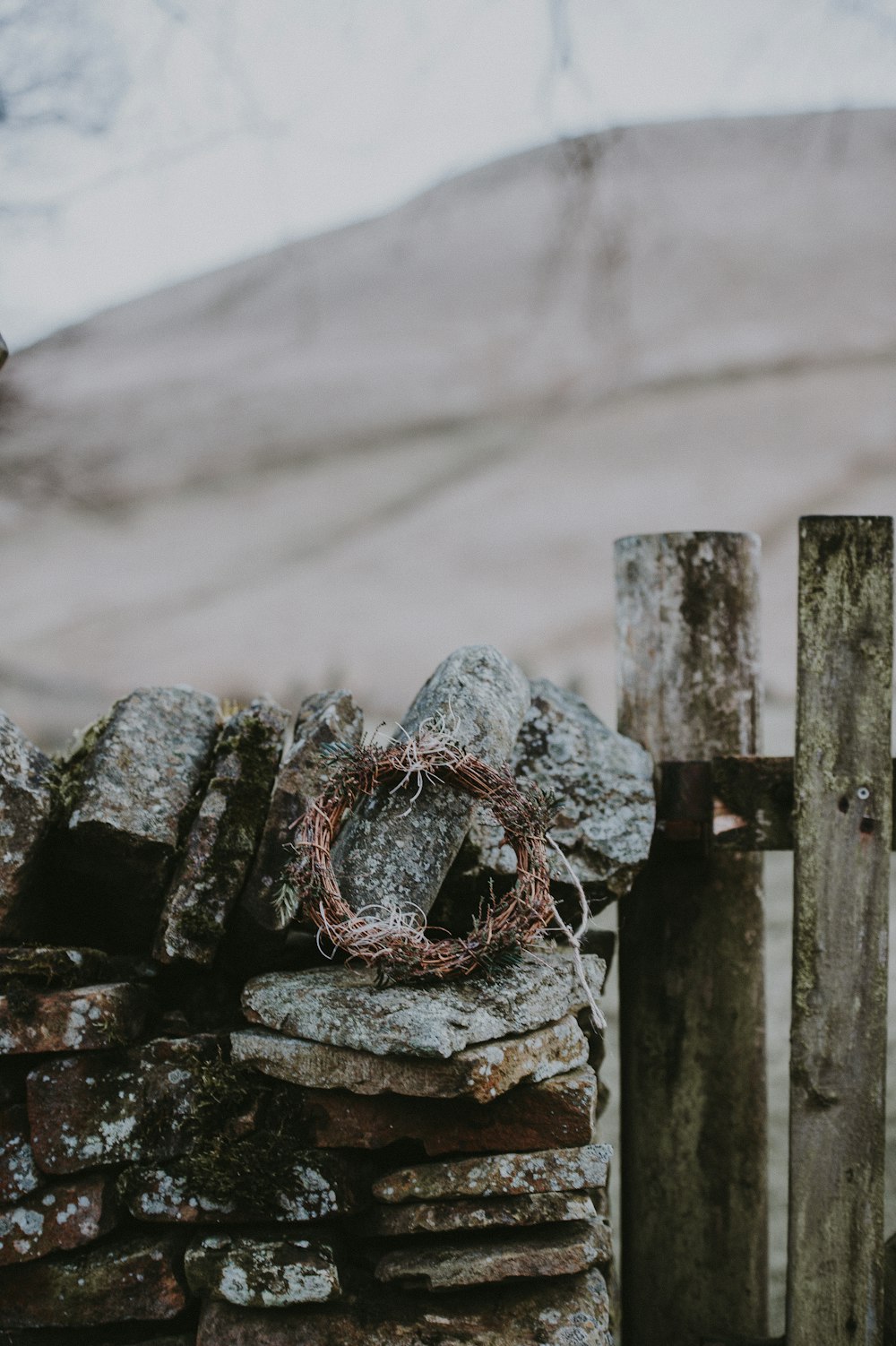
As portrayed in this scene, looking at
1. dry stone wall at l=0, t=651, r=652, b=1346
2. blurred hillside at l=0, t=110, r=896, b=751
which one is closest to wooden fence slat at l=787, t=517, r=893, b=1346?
dry stone wall at l=0, t=651, r=652, b=1346

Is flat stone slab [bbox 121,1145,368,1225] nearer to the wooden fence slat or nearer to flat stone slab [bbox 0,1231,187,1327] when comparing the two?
flat stone slab [bbox 0,1231,187,1327]

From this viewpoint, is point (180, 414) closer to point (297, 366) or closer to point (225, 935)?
point (297, 366)

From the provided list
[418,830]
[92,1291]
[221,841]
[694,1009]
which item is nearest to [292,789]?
[221,841]

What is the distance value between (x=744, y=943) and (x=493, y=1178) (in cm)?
126

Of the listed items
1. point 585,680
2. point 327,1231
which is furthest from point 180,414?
point 327,1231

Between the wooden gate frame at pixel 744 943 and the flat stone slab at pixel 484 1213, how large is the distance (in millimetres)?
899

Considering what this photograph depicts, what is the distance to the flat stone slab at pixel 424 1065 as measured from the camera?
183 cm

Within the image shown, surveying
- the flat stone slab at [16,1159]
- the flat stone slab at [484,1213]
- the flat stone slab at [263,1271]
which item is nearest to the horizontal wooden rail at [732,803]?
the flat stone slab at [484,1213]

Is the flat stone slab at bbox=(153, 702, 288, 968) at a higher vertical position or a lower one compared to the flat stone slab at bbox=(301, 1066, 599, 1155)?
higher

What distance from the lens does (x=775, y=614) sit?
35.6 feet

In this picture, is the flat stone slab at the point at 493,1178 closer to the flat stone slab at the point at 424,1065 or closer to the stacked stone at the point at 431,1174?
the stacked stone at the point at 431,1174

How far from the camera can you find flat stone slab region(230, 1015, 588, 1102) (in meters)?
1.83

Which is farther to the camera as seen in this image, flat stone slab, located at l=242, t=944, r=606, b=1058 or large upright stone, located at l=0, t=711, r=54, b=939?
large upright stone, located at l=0, t=711, r=54, b=939

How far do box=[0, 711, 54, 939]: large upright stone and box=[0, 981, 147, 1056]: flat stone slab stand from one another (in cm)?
24
